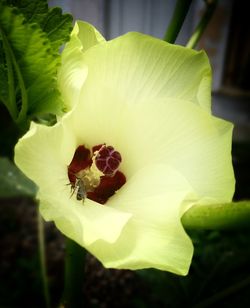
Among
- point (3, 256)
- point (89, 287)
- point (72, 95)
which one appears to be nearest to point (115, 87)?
point (72, 95)

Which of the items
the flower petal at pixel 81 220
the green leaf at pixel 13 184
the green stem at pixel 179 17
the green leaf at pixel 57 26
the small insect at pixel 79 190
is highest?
the green leaf at pixel 57 26

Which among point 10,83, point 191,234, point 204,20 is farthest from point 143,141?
point 191,234

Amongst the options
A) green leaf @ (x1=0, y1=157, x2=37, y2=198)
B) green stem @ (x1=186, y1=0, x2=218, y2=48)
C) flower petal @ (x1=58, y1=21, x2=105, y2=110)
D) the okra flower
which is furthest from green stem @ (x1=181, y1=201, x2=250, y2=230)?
green leaf @ (x1=0, y1=157, x2=37, y2=198)

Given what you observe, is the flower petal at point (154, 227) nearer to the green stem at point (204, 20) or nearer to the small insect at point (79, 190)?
the small insect at point (79, 190)

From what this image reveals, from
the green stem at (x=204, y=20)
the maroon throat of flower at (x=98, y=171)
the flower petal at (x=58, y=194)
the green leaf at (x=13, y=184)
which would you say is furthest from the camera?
the green leaf at (x=13, y=184)

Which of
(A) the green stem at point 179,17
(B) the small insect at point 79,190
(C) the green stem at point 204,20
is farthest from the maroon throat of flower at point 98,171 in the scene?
(C) the green stem at point 204,20

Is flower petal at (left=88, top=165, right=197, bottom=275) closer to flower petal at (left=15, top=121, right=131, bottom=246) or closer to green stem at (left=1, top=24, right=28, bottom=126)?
flower petal at (left=15, top=121, right=131, bottom=246)
